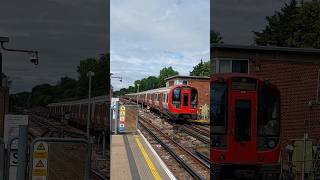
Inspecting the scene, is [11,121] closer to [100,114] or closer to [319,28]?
[100,114]

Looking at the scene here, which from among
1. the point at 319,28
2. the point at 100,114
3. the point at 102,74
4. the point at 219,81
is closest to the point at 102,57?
the point at 102,74

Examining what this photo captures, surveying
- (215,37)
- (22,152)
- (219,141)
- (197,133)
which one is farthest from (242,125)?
(22,152)

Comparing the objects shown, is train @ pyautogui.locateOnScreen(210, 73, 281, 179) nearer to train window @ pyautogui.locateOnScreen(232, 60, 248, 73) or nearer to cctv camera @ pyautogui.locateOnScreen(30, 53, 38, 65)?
train window @ pyautogui.locateOnScreen(232, 60, 248, 73)

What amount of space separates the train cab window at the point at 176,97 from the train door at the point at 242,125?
0.42 meters

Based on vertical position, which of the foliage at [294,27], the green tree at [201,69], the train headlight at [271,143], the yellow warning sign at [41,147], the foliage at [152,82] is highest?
the foliage at [294,27]

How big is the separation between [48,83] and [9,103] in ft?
1.13

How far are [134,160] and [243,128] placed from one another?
3.08 ft

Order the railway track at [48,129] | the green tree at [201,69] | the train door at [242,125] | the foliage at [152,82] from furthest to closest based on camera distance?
the railway track at [48,129], the train door at [242,125], the green tree at [201,69], the foliage at [152,82]

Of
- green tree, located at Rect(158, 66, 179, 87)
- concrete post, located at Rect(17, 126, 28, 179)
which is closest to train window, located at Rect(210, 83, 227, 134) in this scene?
green tree, located at Rect(158, 66, 179, 87)

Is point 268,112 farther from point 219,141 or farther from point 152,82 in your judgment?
point 152,82

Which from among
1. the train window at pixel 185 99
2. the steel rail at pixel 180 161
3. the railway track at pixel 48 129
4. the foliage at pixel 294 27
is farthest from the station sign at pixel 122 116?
the foliage at pixel 294 27

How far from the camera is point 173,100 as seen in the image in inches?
132

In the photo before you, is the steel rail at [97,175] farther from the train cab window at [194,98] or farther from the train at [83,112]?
the train cab window at [194,98]

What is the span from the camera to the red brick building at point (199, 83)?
2915 millimetres
